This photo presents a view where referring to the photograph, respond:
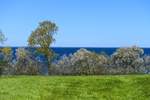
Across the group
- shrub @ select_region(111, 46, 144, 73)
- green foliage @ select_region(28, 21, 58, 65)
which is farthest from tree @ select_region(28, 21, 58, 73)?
shrub @ select_region(111, 46, 144, 73)

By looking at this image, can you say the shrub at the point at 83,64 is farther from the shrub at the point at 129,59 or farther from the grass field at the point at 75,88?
the grass field at the point at 75,88

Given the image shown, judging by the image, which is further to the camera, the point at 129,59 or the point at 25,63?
the point at 25,63

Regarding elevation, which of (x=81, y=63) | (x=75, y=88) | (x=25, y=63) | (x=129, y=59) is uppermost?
(x=129, y=59)

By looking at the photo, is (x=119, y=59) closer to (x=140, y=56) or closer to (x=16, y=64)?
(x=140, y=56)

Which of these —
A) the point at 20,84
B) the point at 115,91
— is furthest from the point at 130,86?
the point at 20,84

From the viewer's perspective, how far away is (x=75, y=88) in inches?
1196

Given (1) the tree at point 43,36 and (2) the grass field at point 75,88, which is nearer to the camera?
(2) the grass field at point 75,88

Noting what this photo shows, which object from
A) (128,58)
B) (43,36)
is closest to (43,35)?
(43,36)

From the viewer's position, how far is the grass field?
1118 inches

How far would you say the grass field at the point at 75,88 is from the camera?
93.1ft

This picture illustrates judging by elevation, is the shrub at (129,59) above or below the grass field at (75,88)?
above

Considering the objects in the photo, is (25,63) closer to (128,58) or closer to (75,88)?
(128,58)

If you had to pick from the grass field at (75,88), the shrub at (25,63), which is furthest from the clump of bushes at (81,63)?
the grass field at (75,88)

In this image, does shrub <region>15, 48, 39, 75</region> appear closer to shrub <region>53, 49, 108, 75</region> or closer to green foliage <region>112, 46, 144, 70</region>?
shrub <region>53, 49, 108, 75</region>
